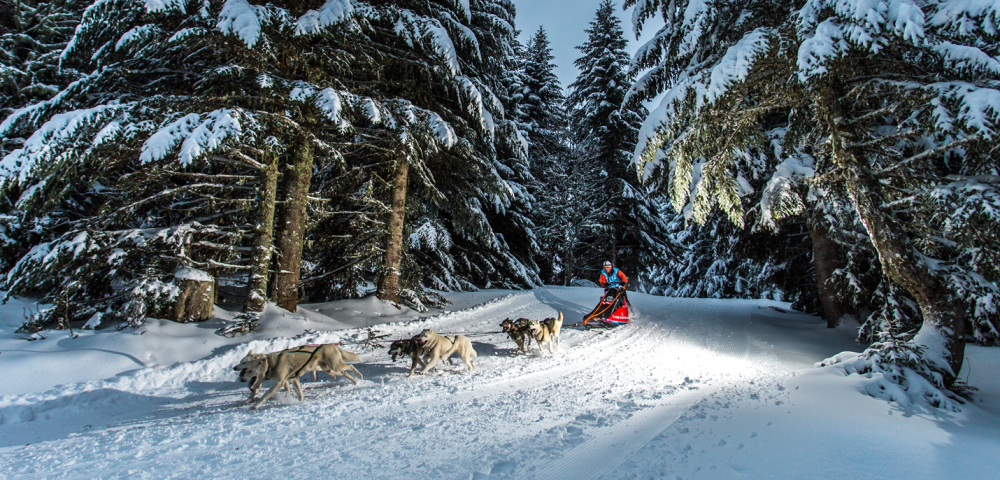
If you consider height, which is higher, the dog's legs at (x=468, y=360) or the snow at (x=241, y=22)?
the snow at (x=241, y=22)

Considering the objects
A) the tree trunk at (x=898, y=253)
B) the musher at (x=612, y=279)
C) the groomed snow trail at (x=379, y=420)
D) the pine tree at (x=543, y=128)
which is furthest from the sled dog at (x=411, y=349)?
the pine tree at (x=543, y=128)

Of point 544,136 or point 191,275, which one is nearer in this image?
point 191,275

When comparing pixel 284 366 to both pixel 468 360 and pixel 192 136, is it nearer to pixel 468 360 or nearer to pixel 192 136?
pixel 468 360

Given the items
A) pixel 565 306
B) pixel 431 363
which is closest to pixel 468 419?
pixel 431 363

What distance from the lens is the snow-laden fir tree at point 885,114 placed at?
392 centimetres

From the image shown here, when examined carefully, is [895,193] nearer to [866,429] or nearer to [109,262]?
[866,429]

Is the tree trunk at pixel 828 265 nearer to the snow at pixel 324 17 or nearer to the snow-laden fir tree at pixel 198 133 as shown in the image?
the snow-laden fir tree at pixel 198 133

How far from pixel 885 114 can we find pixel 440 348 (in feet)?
22.7

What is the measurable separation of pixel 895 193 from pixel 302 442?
25.6ft

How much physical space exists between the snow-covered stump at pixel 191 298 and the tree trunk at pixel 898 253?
385 inches

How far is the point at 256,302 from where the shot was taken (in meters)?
A: 7.35

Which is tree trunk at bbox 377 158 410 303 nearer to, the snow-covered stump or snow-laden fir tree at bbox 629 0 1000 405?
the snow-covered stump

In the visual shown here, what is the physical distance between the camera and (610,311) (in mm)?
9859

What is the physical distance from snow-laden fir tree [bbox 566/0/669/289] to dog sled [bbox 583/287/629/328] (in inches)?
422
